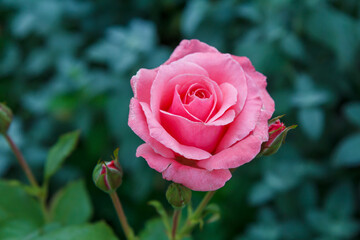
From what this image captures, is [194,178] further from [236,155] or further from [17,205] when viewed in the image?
[17,205]

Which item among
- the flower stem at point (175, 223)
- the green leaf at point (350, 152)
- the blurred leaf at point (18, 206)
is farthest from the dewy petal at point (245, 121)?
the green leaf at point (350, 152)

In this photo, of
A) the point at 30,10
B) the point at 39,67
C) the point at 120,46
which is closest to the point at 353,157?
the point at 120,46

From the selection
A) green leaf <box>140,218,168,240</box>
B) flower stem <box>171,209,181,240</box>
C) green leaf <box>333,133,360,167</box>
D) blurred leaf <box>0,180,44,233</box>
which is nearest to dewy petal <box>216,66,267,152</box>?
flower stem <box>171,209,181,240</box>

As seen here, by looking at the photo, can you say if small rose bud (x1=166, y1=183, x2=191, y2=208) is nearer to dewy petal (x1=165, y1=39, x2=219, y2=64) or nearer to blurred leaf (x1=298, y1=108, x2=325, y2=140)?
dewy petal (x1=165, y1=39, x2=219, y2=64)

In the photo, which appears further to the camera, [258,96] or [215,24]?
[215,24]

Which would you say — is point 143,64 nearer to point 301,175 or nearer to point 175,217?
point 301,175

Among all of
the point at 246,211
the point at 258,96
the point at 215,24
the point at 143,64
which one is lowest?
the point at 246,211

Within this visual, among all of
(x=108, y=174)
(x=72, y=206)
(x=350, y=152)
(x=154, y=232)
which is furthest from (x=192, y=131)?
(x=350, y=152)

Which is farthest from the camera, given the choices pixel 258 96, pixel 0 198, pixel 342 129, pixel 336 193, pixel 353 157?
pixel 342 129
